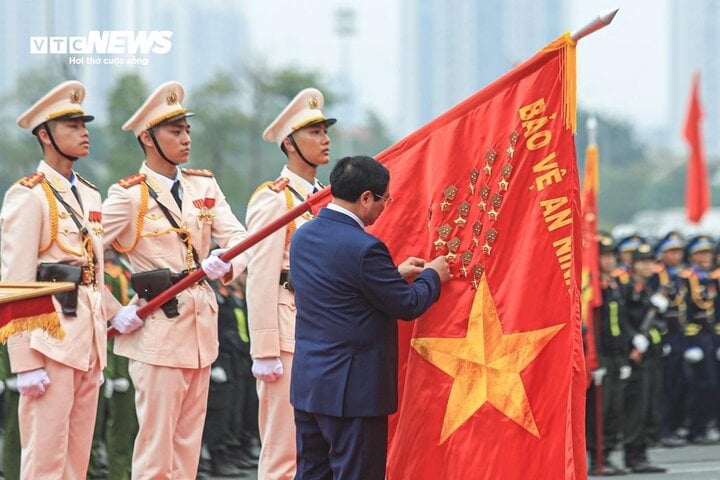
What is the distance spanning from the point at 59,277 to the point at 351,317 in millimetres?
1580

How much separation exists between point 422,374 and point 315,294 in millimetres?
638

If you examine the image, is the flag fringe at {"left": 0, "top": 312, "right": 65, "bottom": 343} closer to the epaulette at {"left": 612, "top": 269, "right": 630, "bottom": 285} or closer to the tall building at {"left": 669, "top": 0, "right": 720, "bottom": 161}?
the epaulette at {"left": 612, "top": 269, "right": 630, "bottom": 285}

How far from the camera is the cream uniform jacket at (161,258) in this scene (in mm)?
6383

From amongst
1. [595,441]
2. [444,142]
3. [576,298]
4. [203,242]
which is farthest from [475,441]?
[595,441]

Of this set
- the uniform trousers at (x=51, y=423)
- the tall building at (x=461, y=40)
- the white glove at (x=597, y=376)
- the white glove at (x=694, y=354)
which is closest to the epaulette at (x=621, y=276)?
the white glove at (x=597, y=376)

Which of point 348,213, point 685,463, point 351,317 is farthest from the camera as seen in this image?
point 685,463

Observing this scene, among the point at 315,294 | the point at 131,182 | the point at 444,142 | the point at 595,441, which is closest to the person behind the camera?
the point at 315,294

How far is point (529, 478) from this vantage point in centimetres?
543

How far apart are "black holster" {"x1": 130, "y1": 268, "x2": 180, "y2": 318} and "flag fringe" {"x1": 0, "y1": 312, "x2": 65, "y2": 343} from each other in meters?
1.16

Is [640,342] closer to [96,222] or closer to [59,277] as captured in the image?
[96,222]

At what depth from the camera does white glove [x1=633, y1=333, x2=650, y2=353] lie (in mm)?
10781

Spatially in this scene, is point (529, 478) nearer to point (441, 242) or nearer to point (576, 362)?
point (576, 362)

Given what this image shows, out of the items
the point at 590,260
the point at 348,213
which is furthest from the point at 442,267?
the point at 590,260

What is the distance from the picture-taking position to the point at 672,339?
1280 centimetres
